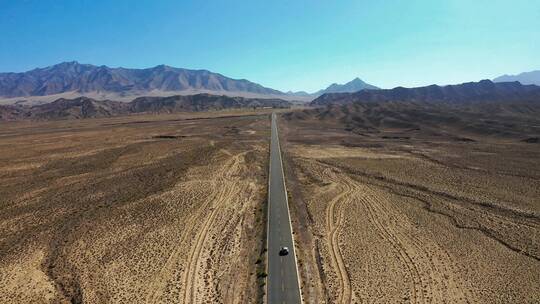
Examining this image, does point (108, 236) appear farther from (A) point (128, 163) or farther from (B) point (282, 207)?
(A) point (128, 163)

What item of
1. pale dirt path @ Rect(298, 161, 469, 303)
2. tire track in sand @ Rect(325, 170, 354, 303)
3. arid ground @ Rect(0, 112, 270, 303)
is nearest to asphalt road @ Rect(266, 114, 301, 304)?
arid ground @ Rect(0, 112, 270, 303)

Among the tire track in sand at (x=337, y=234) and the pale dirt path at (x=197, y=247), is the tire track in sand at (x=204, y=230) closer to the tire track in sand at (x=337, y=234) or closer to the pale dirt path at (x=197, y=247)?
the pale dirt path at (x=197, y=247)

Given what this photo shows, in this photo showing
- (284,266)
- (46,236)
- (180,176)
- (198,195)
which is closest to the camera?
(284,266)

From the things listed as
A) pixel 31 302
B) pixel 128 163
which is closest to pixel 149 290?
pixel 31 302

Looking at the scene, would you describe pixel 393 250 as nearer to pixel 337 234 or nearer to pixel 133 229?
pixel 337 234

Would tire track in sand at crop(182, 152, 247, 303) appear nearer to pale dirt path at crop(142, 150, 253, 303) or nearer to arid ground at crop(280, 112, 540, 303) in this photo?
pale dirt path at crop(142, 150, 253, 303)

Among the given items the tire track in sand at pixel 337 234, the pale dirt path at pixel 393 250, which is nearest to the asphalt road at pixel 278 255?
the pale dirt path at pixel 393 250
